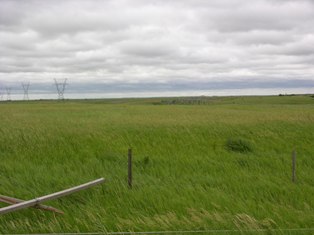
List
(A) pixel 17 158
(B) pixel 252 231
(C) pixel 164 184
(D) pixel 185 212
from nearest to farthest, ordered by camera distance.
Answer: (B) pixel 252 231, (D) pixel 185 212, (C) pixel 164 184, (A) pixel 17 158

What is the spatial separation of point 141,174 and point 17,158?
218 inches

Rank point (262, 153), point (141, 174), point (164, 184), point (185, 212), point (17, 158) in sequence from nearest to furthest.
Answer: point (185, 212) → point (164, 184) → point (141, 174) → point (17, 158) → point (262, 153)

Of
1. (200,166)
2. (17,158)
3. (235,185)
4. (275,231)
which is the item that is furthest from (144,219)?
(17,158)

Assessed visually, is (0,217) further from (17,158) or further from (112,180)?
(17,158)

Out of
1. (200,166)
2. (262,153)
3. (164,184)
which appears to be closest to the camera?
(164,184)

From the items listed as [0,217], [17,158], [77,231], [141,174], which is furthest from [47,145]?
[77,231]

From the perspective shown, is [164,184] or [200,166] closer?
[164,184]

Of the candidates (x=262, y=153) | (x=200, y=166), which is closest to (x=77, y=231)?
(x=200, y=166)

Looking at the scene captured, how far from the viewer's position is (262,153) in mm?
14203

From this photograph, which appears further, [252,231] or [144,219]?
[144,219]

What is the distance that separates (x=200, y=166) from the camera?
11.3 metres

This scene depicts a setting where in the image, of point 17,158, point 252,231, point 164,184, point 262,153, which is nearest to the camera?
Result: point 252,231

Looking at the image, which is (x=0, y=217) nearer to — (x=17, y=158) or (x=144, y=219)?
(x=144, y=219)

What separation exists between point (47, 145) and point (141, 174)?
6498 millimetres
